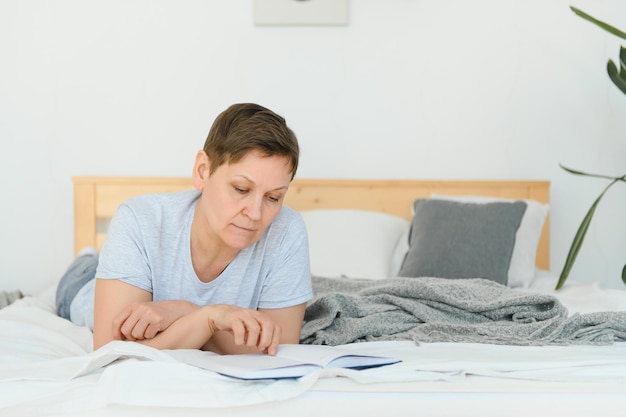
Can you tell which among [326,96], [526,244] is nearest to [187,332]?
[526,244]

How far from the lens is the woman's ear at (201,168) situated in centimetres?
157

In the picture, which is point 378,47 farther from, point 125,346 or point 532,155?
point 125,346

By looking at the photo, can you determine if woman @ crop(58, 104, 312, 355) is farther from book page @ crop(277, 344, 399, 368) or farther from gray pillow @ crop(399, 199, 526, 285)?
gray pillow @ crop(399, 199, 526, 285)

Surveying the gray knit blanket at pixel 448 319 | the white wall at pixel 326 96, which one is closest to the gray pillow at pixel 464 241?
the white wall at pixel 326 96

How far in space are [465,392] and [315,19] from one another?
2.28 meters

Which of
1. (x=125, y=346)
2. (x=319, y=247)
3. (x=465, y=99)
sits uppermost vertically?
(x=465, y=99)

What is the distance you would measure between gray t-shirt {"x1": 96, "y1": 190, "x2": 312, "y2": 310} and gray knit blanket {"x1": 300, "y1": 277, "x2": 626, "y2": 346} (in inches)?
4.2

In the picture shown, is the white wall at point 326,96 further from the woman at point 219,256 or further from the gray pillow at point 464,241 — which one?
the woman at point 219,256

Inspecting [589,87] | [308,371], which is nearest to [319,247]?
[589,87]

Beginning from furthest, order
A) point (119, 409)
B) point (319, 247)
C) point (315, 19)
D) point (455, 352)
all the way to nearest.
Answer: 1. point (315, 19)
2. point (319, 247)
3. point (455, 352)
4. point (119, 409)

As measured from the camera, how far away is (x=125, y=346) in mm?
1287

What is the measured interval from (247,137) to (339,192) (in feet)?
5.92

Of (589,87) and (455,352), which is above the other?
(589,87)

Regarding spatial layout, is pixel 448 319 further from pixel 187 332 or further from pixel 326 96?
pixel 326 96
